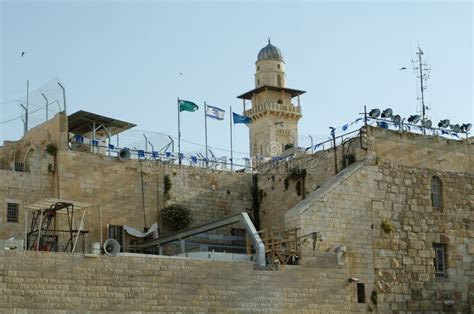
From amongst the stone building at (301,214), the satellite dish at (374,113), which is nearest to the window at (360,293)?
the stone building at (301,214)

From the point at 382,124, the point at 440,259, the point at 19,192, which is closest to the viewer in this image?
the point at 19,192

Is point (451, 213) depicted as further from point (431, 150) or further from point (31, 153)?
point (31, 153)

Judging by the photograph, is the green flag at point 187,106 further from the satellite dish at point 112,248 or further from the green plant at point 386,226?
the satellite dish at point 112,248

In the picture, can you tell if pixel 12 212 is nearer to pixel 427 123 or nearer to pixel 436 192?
pixel 436 192

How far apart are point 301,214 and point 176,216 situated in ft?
19.5

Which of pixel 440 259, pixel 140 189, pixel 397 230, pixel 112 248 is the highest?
pixel 140 189

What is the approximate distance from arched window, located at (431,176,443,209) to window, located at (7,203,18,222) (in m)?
13.8

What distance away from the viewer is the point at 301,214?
26234 millimetres

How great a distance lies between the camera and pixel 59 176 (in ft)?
93.4

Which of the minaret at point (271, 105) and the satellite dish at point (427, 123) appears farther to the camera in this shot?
the minaret at point (271, 105)

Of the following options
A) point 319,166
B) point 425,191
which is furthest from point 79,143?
point 425,191

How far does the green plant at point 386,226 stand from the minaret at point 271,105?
85.1 ft

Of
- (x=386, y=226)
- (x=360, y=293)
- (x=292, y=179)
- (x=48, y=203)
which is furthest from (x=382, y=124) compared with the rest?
(x=48, y=203)

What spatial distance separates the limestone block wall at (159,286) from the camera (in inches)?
822
